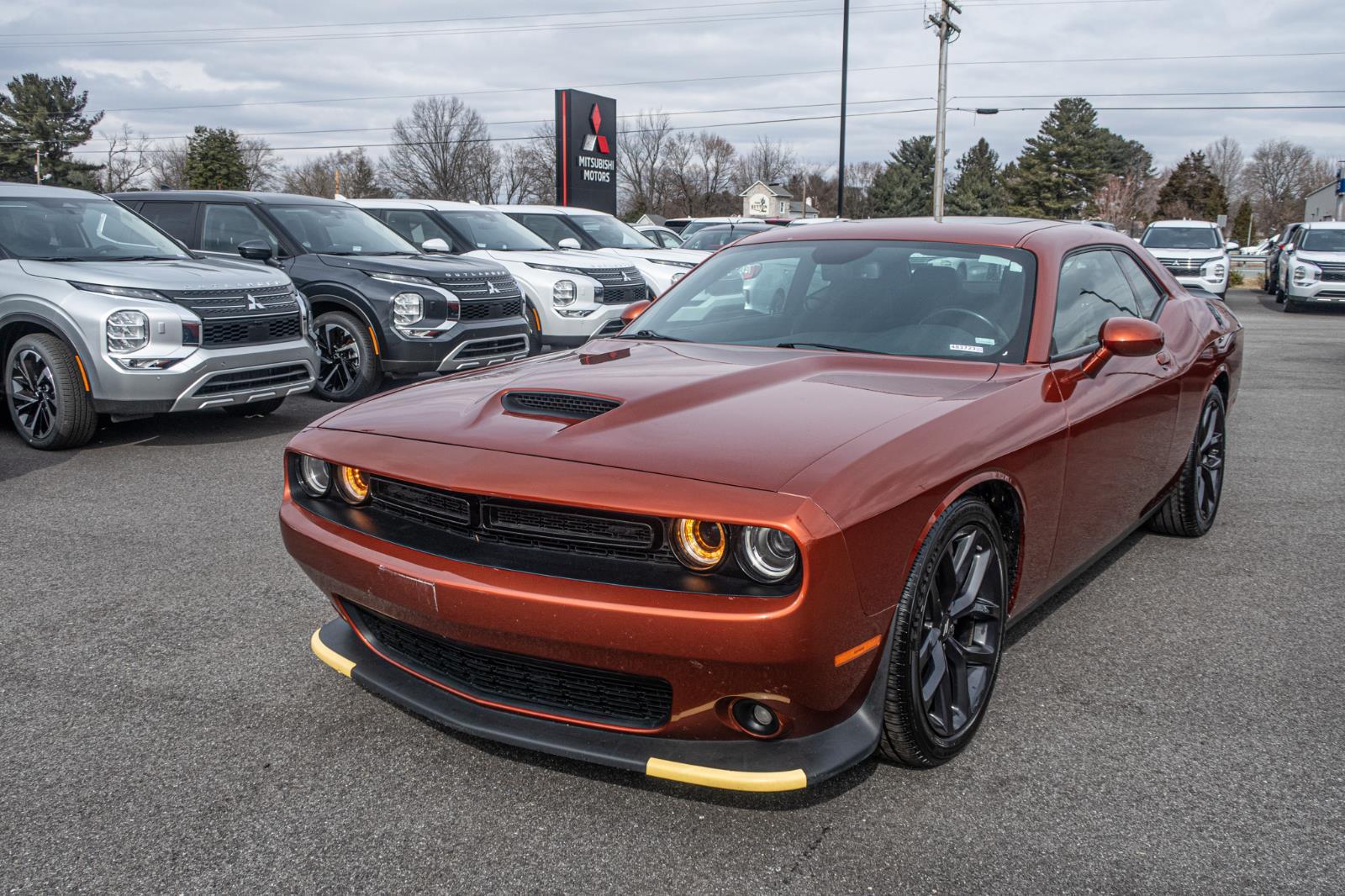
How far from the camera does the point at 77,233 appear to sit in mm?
7941

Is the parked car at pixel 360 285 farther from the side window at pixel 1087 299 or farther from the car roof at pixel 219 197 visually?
the side window at pixel 1087 299

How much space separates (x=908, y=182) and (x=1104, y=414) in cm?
7855

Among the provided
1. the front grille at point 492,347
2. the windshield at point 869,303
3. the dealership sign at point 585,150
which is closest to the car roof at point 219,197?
the front grille at point 492,347

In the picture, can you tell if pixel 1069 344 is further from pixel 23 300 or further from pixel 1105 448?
pixel 23 300

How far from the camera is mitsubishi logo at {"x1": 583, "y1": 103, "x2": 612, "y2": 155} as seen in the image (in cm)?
2306

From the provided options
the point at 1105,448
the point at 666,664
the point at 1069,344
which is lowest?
the point at 666,664

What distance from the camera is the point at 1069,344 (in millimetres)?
3711

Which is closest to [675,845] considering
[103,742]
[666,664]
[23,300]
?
[666,664]

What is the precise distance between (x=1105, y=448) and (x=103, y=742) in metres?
3.20

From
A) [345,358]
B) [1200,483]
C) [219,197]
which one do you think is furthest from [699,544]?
[219,197]

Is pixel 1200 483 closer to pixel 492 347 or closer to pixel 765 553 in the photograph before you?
pixel 765 553

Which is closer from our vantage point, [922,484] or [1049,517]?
[922,484]

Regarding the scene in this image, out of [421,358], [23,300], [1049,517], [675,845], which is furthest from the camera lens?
[421,358]

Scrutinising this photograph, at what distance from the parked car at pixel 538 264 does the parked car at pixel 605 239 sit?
980 mm
